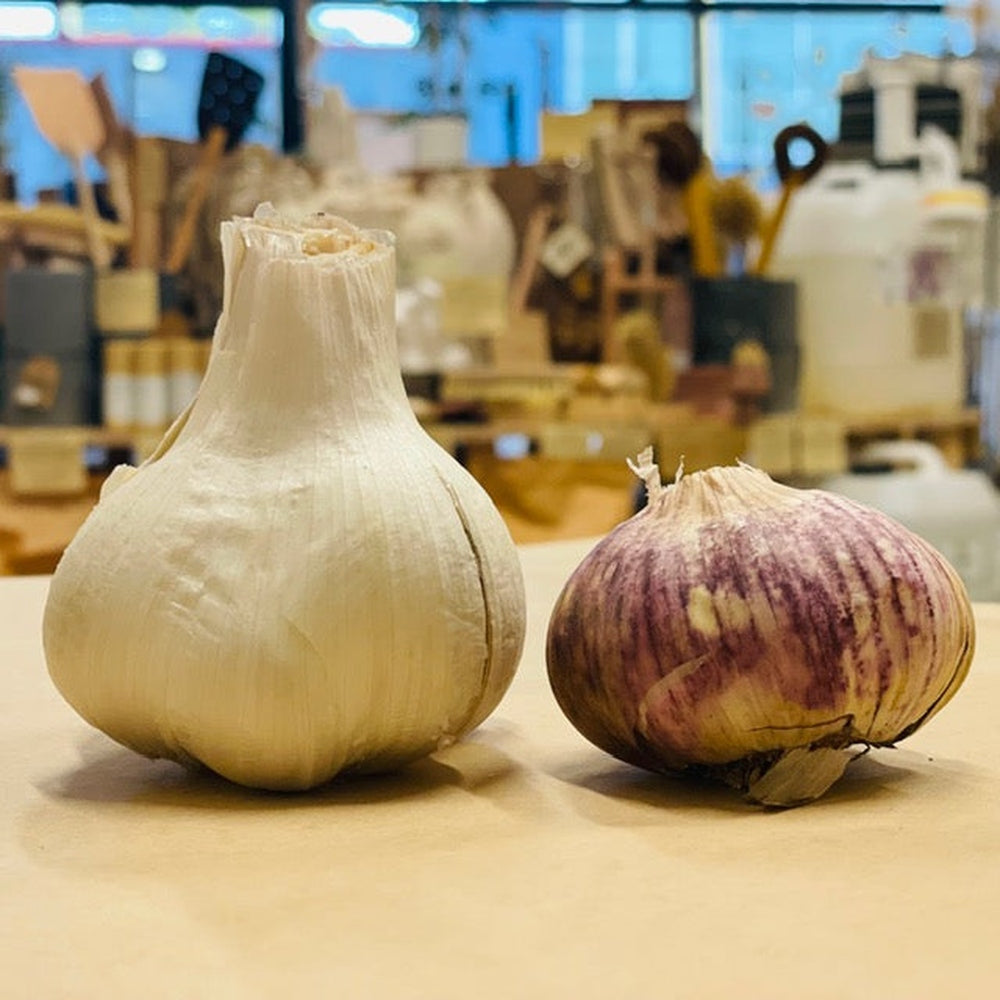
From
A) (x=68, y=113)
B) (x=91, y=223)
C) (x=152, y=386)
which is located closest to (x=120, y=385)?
(x=152, y=386)

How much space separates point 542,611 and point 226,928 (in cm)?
49

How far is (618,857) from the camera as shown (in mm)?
429

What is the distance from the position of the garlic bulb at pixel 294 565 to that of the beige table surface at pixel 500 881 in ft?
0.09

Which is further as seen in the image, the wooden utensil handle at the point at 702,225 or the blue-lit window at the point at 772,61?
the blue-lit window at the point at 772,61

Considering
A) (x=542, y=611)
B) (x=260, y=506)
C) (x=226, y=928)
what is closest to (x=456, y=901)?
(x=226, y=928)

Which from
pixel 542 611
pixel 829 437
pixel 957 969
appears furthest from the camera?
pixel 829 437

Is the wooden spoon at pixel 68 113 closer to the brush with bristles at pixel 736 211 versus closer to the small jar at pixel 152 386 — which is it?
the small jar at pixel 152 386

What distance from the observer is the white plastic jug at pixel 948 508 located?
1.63 m

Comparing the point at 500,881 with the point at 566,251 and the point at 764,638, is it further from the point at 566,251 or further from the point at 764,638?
the point at 566,251

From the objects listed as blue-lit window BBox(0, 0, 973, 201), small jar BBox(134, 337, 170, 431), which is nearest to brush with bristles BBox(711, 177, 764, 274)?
blue-lit window BBox(0, 0, 973, 201)

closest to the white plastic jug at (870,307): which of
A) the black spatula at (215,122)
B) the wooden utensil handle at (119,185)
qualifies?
the black spatula at (215,122)

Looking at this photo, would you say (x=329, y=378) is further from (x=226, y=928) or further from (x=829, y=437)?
Answer: (x=829, y=437)

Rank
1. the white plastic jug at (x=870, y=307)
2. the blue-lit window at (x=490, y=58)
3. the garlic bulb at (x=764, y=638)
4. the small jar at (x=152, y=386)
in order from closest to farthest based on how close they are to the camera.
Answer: the garlic bulb at (x=764, y=638)
the small jar at (x=152, y=386)
the white plastic jug at (x=870, y=307)
the blue-lit window at (x=490, y=58)

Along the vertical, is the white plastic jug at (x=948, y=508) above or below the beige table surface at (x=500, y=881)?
below
